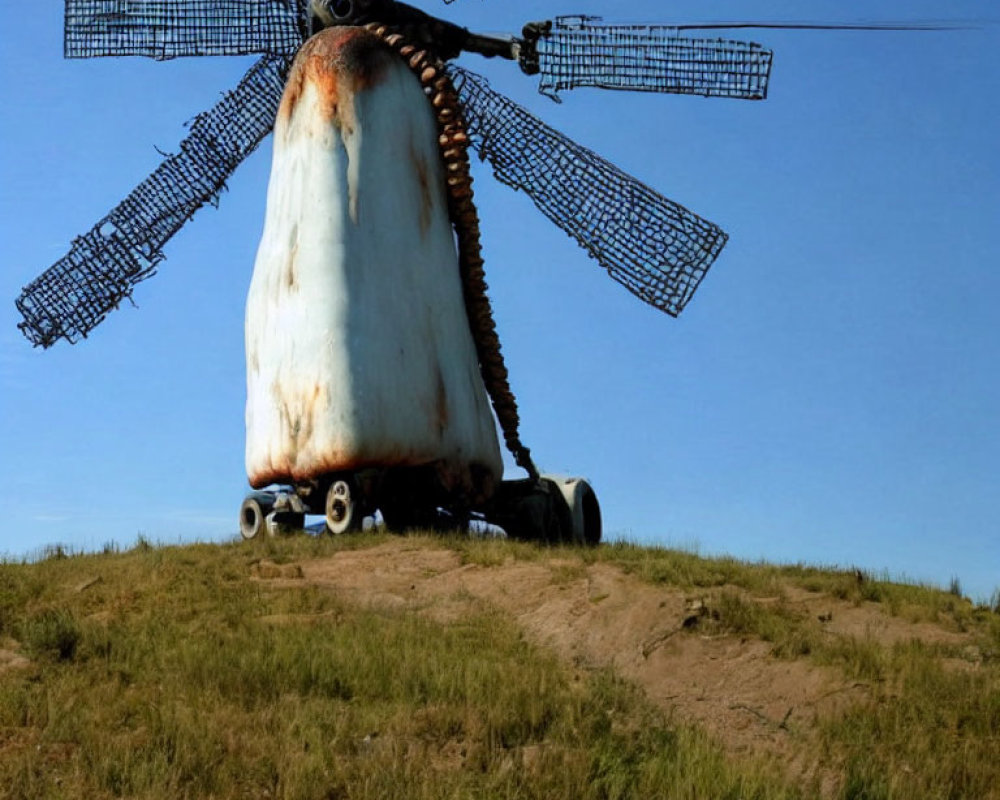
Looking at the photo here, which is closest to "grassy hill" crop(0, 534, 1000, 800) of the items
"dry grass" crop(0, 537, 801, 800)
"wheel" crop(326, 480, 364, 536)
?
"dry grass" crop(0, 537, 801, 800)

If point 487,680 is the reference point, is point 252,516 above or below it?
above

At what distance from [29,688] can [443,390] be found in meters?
7.29

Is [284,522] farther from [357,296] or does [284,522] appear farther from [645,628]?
[645,628]

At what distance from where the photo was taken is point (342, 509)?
52.7ft

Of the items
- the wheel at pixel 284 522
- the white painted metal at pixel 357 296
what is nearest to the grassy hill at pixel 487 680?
the white painted metal at pixel 357 296

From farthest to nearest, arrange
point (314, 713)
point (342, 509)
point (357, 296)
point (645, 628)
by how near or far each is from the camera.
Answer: point (342, 509), point (357, 296), point (645, 628), point (314, 713)

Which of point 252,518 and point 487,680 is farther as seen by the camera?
point 252,518

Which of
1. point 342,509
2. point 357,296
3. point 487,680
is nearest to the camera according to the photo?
point 487,680

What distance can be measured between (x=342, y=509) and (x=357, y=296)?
7.84 feet

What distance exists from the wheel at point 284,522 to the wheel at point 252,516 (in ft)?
0.68

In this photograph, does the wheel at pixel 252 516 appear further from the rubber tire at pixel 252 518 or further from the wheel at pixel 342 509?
the wheel at pixel 342 509

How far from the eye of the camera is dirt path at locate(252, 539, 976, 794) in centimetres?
1018

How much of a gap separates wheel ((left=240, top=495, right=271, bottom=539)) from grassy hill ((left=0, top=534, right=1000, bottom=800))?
279cm

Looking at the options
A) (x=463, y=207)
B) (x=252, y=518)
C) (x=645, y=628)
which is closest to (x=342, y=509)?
(x=252, y=518)
